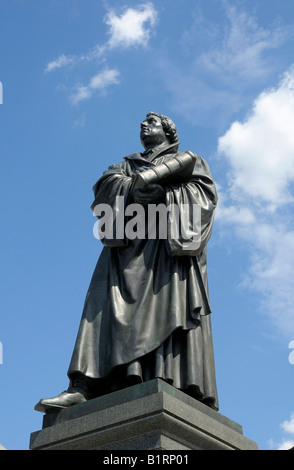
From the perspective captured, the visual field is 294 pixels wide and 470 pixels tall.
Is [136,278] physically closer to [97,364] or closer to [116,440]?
[97,364]

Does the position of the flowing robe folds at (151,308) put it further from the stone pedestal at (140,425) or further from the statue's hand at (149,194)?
the stone pedestal at (140,425)

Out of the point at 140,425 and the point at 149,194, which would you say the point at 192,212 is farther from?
the point at 140,425

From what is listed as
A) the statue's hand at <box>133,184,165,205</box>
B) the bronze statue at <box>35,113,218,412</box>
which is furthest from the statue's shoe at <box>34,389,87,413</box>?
the statue's hand at <box>133,184,165,205</box>

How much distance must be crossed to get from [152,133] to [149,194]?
1489 millimetres

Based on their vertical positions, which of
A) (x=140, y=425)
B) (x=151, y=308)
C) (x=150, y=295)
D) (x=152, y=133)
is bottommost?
(x=140, y=425)

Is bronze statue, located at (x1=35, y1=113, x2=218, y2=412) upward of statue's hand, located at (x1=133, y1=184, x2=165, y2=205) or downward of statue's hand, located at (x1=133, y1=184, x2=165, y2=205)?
downward

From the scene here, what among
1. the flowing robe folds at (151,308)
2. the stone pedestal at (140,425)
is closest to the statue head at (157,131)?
the flowing robe folds at (151,308)

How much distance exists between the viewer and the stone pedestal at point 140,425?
7.05 meters

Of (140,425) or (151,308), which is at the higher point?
(151,308)

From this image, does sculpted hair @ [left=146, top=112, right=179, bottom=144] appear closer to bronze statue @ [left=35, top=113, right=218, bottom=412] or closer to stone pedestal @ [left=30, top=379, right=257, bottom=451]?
bronze statue @ [left=35, top=113, right=218, bottom=412]

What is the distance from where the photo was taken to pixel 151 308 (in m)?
8.37

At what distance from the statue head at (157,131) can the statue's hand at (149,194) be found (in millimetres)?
1339

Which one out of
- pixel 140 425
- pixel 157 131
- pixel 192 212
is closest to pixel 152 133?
pixel 157 131

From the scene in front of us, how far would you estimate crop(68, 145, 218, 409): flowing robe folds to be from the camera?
319 inches
